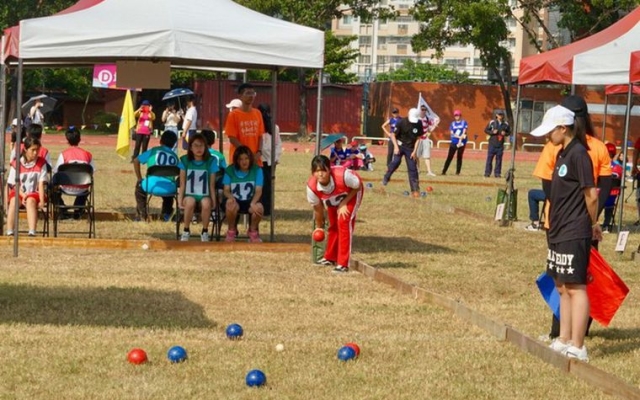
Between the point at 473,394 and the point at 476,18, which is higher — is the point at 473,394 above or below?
below

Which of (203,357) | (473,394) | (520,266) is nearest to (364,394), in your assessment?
(473,394)

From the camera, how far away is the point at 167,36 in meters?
14.8

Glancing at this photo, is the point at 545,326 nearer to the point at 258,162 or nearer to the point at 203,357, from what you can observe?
the point at 203,357

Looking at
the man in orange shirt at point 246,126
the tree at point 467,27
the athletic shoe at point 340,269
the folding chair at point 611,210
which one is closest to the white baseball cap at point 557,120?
the athletic shoe at point 340,269

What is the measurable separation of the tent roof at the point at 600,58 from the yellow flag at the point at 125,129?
8392 millimetres

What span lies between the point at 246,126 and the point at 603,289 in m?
8.60

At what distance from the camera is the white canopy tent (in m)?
14.5

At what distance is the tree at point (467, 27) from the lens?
186 feet

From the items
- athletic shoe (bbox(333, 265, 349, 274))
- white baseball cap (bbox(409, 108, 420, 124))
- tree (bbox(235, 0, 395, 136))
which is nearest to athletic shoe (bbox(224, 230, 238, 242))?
athletic shoe (bbox(333, 265, 349, 274))

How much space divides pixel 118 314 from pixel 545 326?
11.5ft

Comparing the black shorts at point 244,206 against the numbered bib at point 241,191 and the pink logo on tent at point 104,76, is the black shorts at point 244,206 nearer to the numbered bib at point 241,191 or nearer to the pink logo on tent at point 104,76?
the numbered bib at point 241,191

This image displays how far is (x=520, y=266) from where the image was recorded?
15.4 metres

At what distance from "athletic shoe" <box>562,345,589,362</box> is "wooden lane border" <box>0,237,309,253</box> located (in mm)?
7175

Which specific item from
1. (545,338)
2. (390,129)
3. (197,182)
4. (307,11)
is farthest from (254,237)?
(307,11)
